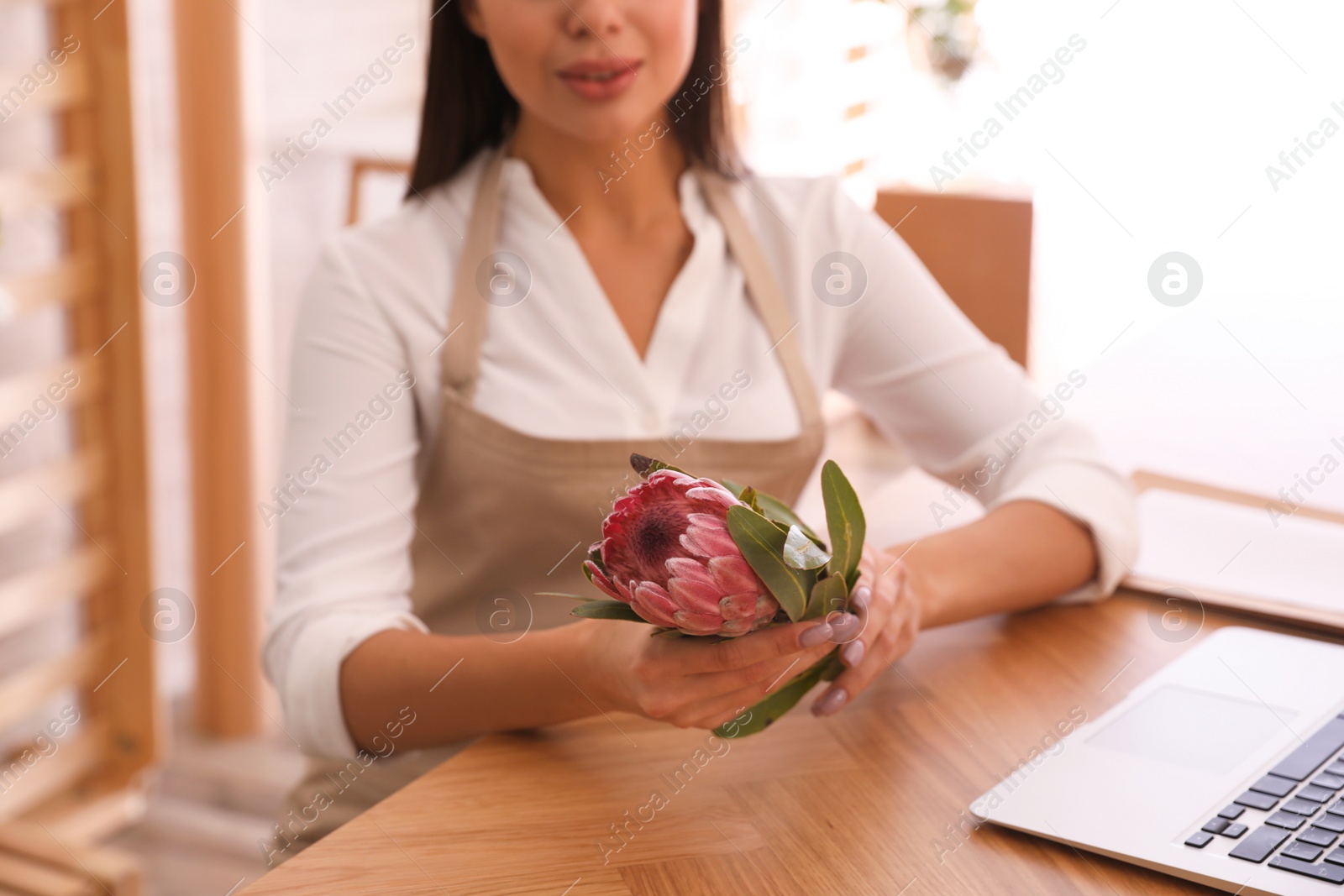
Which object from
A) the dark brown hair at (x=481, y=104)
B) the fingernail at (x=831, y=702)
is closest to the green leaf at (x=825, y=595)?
the fingernail at (x=831, y=702)

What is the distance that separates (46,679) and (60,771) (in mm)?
161

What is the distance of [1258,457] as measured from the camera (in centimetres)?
148

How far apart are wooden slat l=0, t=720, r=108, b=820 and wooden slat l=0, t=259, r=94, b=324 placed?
26.2 inches

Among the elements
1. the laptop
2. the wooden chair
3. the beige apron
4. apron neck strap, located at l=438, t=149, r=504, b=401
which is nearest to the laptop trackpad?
the laptop

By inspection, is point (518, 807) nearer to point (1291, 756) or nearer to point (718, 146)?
point (1291, 756)

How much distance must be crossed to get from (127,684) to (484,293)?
4.15 feet

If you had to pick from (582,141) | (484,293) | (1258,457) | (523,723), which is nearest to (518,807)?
(523,723)

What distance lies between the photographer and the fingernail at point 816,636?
59cm

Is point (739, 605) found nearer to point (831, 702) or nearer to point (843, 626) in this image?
point (843, 626)

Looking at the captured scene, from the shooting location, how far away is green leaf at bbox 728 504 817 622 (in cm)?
56

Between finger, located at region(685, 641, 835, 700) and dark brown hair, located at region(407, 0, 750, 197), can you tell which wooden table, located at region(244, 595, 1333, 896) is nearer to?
finger, located at region(685, 641, 835, 700)

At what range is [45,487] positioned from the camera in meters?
1.77

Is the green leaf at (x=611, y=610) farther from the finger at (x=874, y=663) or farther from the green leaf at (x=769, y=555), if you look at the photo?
the finger at (x=874, y=663)

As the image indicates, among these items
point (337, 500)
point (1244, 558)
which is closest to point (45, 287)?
point (337, 500)
